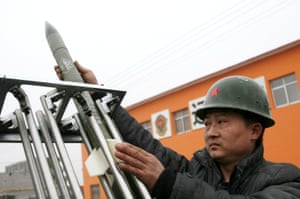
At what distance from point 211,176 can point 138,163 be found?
67 cm

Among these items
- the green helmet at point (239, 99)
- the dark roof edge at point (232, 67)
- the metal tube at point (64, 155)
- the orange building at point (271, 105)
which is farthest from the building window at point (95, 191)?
the metal tube at point (64, 155)

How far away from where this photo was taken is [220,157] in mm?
1749

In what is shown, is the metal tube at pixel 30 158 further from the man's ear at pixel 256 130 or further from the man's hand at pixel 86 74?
the man's ear at pixel 256 130

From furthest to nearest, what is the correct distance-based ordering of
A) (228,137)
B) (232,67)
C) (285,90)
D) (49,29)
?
(232,67) → (285,90) → (49,29) → (228,137)

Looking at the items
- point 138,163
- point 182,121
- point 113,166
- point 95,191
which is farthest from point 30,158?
point 95,191

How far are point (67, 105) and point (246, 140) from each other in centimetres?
98

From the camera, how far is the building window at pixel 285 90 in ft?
34.7

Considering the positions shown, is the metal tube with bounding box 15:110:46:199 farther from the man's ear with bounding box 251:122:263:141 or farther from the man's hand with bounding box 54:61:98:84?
the man's ear with bounding box 251:122:263:141

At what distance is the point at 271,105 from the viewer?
10930 mm

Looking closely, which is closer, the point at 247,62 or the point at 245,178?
the point at 245,178

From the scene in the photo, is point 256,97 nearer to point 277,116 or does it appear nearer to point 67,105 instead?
point 67,105

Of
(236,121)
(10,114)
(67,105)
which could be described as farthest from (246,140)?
(10,114)

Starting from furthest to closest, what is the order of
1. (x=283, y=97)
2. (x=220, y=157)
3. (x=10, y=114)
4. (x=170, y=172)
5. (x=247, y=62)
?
(x=247, y=62), (x=283, y=97), (x=220, y=157), (x=10, y=114), (x=170, y=172)

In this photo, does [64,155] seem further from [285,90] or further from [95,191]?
[95,191]
